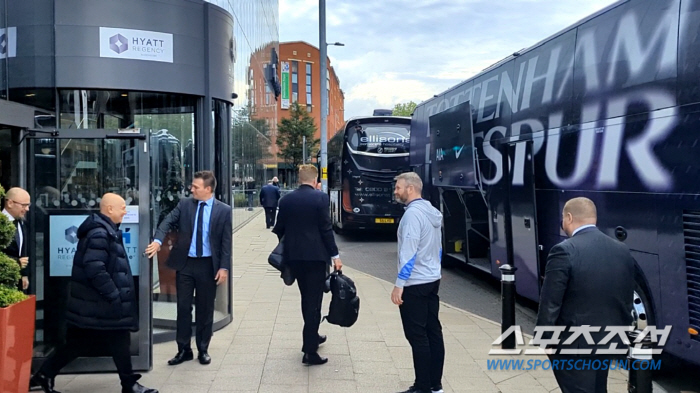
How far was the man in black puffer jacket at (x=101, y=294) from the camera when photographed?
4.52 m

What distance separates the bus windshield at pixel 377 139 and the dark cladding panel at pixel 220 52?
421 inches

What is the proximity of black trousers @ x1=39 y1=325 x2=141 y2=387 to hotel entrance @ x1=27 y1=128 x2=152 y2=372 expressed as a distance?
39cm

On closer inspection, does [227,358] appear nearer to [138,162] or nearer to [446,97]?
[138,162]

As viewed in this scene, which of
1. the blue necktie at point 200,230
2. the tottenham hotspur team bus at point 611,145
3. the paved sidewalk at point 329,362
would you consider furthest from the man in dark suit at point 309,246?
the tottenham hotspur team bus at point 611,145

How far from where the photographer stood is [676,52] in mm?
5125

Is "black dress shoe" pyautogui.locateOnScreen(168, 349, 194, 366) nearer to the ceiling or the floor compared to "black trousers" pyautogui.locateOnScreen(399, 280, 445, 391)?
nearer to the floor

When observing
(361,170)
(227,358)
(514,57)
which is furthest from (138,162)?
(361,170)

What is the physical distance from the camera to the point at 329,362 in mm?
5988

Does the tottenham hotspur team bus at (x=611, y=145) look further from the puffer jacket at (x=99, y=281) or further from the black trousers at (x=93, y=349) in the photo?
the black trousers at (x=93, y=349)

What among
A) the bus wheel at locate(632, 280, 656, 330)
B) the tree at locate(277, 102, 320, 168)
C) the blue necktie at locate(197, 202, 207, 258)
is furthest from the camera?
the tree at locate(277, 102, 320, 168)

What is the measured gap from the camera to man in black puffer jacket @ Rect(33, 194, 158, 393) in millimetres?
4523

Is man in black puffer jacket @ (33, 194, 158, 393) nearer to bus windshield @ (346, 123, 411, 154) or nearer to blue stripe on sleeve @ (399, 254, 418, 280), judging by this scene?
blue stripe on sleeve @ (399, 254, 418, 280)

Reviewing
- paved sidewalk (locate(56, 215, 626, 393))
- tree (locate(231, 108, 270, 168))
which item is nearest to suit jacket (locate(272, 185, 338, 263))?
paved sidewalk (locate(56, 215, 626, 393))

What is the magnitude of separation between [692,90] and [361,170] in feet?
44.2
